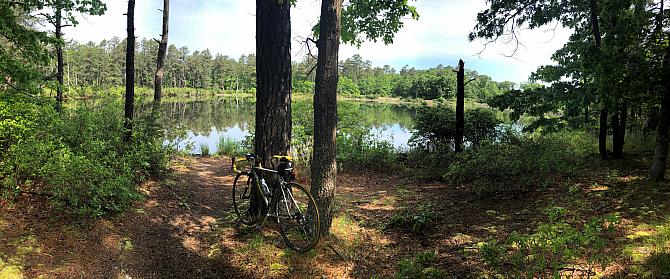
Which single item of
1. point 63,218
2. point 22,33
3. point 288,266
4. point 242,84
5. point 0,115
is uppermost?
point 242,84

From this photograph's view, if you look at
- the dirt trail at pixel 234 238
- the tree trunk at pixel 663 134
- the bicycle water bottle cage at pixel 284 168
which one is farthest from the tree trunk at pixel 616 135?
the bicycle water bottle cage at pixel 284 168

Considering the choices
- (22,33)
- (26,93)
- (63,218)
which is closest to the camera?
(63,218)

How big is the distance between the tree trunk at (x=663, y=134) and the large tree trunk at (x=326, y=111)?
4.75 meters

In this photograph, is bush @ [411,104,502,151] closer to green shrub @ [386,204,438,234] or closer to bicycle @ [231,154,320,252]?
green shrub @ [386,204,438,234]

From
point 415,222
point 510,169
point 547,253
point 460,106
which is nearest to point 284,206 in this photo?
point 415,222

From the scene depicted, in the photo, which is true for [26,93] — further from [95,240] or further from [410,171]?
[410,171]

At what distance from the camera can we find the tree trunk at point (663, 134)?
5168 mm

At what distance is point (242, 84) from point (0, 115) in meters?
84.1

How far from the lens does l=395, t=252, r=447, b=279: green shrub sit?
354 cm

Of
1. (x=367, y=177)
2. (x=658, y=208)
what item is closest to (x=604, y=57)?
(x=658, y=208)

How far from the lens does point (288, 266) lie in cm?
386

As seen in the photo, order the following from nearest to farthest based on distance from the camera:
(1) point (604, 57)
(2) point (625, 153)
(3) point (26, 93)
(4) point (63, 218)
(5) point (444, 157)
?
(4) point (63, 218)
(3) point (26, 93)
(1) point (604, 57)
(2) point (625, 153)
(5) point (444, 157)

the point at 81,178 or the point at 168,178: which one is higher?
the point at 81,178

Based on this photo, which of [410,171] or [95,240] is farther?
[410,171]
